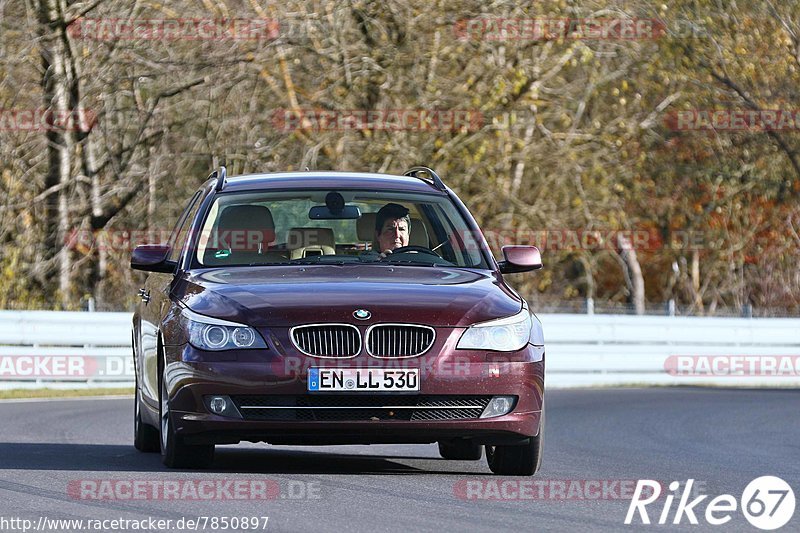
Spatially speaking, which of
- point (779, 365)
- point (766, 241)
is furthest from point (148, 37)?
point (766, 241)

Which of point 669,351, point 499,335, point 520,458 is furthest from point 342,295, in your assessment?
point 669,351

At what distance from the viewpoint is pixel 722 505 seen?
8.00 metres

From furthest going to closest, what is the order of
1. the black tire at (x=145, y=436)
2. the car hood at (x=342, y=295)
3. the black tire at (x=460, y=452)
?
1. the black tire at (x=145, y=436)
2. the black tire at (x=460, y=452)
3. the car hood at (x=342, y=295)

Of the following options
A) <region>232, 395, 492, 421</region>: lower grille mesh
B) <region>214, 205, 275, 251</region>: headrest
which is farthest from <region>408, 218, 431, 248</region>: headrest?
<region>232, 395, 492, 421</region>: lower grille mesh

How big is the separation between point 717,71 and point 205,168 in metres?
11.8

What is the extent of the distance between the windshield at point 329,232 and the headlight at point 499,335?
101 centimetres

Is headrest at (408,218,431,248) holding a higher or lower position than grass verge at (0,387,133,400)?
higher

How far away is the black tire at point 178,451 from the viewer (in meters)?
8.89

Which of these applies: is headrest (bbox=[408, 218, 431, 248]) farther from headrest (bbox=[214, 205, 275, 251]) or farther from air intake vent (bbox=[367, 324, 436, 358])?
air intake vent (bbox=[367, 324, 436, 358])

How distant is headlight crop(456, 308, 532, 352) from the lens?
8578mm

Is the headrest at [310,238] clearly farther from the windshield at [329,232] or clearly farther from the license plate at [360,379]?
the license plate at [360,379]

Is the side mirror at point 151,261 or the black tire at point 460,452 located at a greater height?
the side mirror at point 151,261

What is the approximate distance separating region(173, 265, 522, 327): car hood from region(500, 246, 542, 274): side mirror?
1.18 ft

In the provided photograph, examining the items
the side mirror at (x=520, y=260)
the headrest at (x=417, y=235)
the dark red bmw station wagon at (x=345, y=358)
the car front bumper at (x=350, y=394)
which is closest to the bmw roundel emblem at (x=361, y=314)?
the dark red bmw station wagon at (x=345, y=358)
